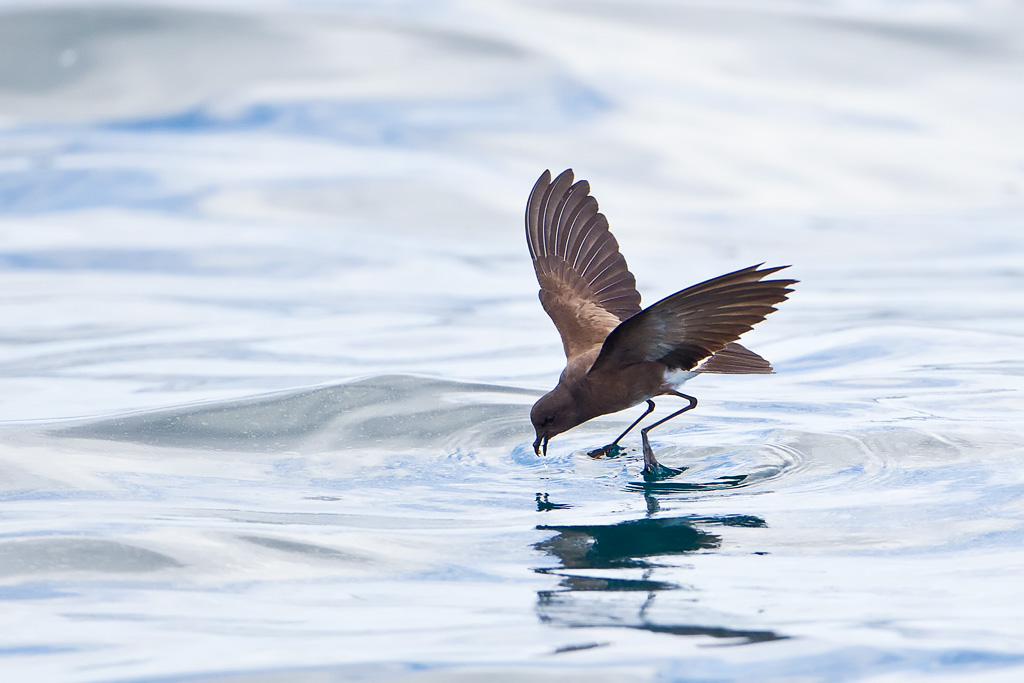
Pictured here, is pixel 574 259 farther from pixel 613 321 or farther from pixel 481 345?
pixel 481 345

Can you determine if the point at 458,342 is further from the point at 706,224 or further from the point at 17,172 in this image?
the point at 17,172

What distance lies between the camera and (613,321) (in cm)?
605

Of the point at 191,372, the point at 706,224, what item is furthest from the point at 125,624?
the point at 706,224

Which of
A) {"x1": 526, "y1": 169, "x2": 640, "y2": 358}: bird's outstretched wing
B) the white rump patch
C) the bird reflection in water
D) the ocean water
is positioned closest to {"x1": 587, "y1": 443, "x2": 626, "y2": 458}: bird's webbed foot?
the ocean water

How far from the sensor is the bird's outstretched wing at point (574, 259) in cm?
607

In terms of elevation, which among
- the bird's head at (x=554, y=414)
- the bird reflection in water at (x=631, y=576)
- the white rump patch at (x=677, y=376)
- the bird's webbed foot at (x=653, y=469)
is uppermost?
the white rump patch at (x=677, y=376)

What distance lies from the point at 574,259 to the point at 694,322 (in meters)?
1.45

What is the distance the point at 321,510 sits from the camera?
488cm

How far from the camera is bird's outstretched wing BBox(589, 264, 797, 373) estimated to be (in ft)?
15.0

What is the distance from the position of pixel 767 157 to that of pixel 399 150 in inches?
139

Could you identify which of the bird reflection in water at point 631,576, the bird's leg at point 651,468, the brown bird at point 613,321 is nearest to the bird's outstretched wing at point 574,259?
the brown bird at point 613,321

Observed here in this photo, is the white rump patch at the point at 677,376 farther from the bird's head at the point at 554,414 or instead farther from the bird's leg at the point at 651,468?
the bird's head at the point at 554,414

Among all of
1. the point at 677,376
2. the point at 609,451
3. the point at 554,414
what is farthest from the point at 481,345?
the point at 677,376

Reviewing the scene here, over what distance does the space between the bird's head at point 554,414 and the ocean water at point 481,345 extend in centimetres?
14
